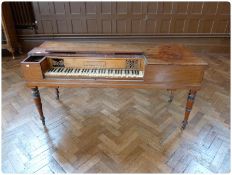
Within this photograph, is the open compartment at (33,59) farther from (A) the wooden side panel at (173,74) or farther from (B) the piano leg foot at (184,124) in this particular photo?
(B) the piano leg foot at (184,124)

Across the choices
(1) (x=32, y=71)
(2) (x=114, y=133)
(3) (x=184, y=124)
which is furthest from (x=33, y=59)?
(3) (x=184, y=124)

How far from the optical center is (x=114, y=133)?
2.11 meters

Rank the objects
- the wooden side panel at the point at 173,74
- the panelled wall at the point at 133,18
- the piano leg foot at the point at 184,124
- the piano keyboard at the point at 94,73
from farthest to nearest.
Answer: the panelled wall at the point at 133,18 < the piano leg foot at the point at 184,124 < the piano keyboard at the point at 94,73 < the wooden side panel at the point at 173,74

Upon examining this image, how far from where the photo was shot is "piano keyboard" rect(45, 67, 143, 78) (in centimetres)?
180

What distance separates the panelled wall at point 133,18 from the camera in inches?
170

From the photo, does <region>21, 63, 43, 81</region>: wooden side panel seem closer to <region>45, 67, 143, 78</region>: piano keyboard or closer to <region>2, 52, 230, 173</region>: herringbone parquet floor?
<region>45, 67, 143, 78</region>: piano keyboard

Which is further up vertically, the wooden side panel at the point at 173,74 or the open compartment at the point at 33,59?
the open compartment at the point at 33,59

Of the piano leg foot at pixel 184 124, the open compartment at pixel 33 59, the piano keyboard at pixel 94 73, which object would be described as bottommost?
the piano leg foot at pixel 184 124

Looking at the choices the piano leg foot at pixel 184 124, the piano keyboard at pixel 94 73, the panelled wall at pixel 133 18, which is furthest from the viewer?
the panelled wall at pixel 133 18

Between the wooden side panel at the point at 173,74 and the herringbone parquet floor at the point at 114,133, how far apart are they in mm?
689

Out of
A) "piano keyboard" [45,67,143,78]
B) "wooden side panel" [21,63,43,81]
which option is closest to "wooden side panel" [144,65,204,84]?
"piano keyboard" [45,67,143,78]

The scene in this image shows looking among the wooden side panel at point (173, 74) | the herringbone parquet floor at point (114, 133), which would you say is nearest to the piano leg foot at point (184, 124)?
the herringbone parquet floor at point (114, 133)

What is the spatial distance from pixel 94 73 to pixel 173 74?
0.75 m

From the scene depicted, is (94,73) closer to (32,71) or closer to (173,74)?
(32,71)
